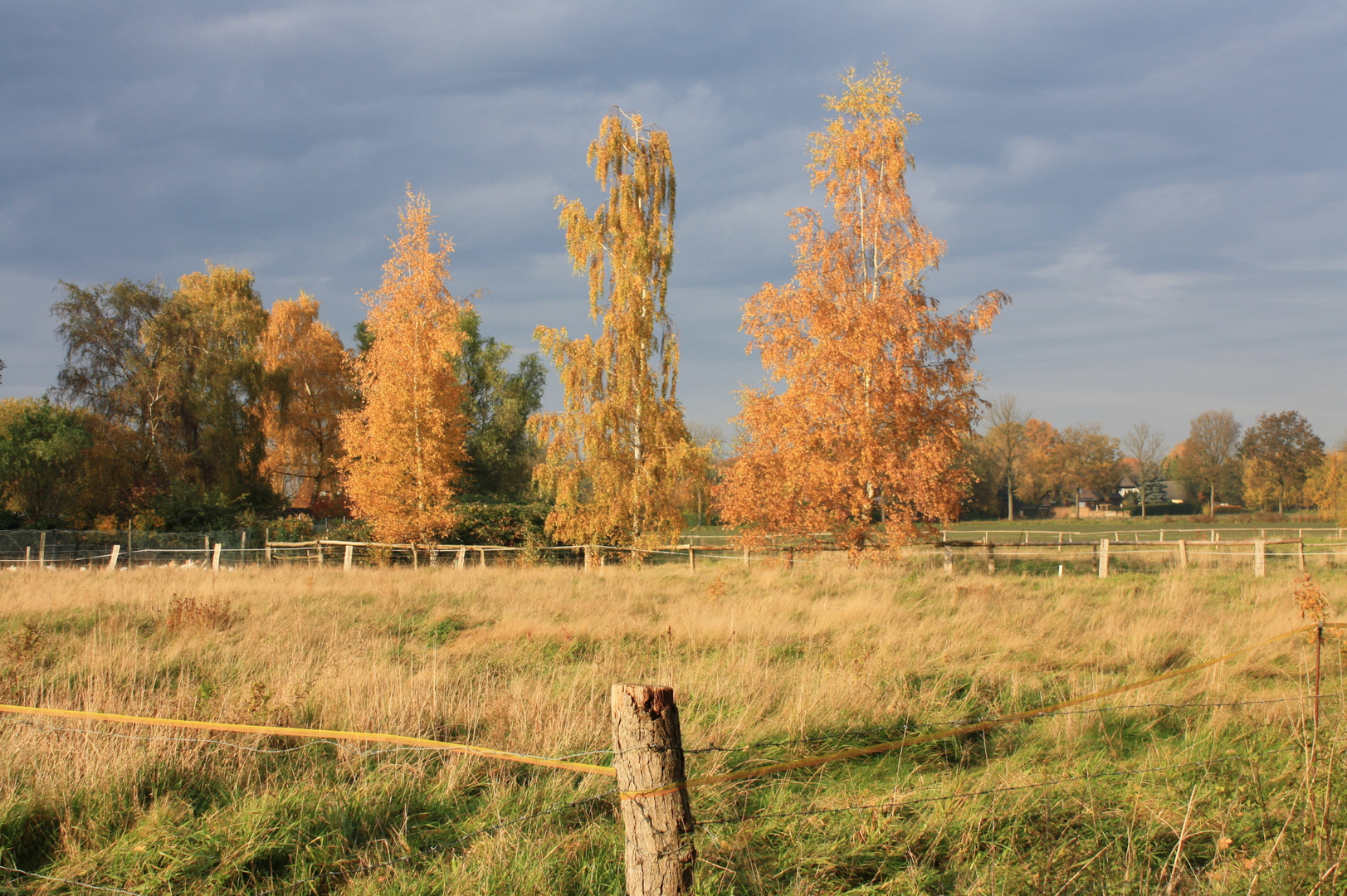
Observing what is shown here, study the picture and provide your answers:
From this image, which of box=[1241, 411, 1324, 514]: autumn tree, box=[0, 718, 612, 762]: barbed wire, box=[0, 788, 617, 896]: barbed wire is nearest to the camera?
box=[0, 788, 617, 896]: barbed wire

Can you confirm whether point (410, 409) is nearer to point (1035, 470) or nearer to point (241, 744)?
point (241, 744)

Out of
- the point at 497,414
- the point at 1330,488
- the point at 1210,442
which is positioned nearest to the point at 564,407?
the point at 497,414

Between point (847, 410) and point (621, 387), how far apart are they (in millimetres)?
6644

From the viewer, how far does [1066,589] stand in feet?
45.8

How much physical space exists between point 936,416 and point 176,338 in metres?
31.2

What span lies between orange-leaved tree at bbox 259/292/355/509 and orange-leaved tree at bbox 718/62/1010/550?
90.7 ft

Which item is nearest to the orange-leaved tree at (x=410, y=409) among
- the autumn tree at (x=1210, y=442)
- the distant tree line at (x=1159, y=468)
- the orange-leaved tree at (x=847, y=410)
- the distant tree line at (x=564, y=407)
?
the distant tree line at (x=564, y=407)

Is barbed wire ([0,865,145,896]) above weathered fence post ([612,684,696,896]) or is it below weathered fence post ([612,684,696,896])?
below

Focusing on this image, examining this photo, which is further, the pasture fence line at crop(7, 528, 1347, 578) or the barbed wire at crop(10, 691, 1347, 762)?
the pasture fence line at crop(7, 528, 1347, 578)

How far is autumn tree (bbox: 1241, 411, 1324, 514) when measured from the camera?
70.2 meters

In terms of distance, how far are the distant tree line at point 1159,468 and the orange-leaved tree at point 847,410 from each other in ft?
156

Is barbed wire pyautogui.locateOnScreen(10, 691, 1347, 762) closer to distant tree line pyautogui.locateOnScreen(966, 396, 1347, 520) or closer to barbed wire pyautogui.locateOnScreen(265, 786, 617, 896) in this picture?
barbed wire pyautogui.locateOnScreen(265, 786, 617, 896)

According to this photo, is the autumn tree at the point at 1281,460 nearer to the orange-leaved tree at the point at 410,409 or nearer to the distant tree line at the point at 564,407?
the distant tree line at the point at 564,407

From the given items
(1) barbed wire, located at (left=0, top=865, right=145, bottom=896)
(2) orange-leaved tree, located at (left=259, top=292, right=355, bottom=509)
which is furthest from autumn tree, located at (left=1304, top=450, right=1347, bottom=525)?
(1) barbed wire, located at (left=0, top=865, right=145, bottom=896)
